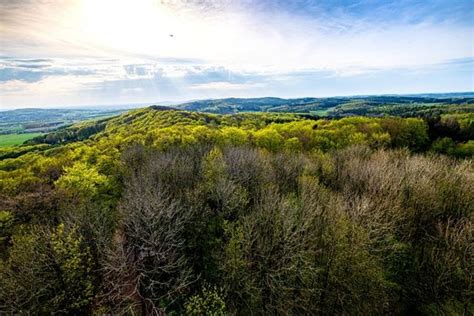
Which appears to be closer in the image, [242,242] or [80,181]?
[242,242]

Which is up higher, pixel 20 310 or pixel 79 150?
pixel 79 150

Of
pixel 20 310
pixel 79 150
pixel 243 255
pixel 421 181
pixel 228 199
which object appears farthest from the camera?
pixel 79 150

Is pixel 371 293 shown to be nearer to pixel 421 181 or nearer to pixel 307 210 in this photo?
pixel 307 210

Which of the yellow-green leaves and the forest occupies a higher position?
the yellow-green leaves

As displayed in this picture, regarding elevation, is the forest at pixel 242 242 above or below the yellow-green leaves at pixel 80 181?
below

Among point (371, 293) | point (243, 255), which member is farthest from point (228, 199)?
point (371, 293)

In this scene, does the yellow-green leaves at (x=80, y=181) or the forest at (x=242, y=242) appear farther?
the yellow-green leaves at (x=80, y=181)

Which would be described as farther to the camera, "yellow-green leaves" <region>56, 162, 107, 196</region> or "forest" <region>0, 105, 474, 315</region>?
"yellow-green leaves" <region>56, 162, 107, 196</region>

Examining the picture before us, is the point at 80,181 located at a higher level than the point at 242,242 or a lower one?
higher
